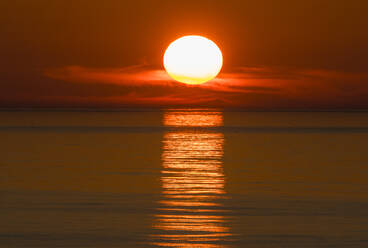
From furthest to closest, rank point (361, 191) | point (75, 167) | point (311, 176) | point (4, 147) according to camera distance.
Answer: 1. point (4, 147)
2. point (75, 167)
3. point (311, 176)
4. point (361, 191)

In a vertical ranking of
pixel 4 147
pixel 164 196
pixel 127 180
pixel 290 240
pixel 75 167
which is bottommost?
pixel 290 240

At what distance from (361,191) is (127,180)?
18.8 ft

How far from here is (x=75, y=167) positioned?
68.7 ft

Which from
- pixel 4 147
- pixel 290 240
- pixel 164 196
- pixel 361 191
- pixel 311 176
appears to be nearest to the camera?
pixel 290 240

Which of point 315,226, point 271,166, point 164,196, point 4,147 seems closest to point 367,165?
point 271,166

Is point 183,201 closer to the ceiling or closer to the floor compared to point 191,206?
closer to the ceiling

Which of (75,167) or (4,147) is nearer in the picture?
(75,167)

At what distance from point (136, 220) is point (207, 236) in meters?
1.77

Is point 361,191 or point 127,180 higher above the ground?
point 127,180

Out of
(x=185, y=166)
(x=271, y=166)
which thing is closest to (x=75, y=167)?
(x=185, y=166)

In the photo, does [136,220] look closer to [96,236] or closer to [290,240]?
[96,236]

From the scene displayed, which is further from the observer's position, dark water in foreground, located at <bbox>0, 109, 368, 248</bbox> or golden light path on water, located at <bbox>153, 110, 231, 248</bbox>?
dark water in foreground, located at <bbox>0, 109, 368, 248</bbox>

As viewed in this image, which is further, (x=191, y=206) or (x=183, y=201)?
(x=183, y=201)

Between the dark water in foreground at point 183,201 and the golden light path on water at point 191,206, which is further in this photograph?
the dark water in foreground at point 183,201
